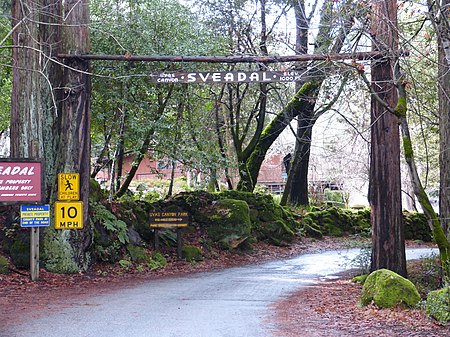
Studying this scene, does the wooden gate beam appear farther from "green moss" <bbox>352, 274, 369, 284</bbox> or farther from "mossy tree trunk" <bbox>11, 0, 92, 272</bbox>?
"green moss" <bbox>352, 274, 369, 284</bbox>

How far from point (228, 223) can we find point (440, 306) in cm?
1229

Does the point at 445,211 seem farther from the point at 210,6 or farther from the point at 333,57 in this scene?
the point at 210,6

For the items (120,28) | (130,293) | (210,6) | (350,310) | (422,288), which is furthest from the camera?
(210,6)

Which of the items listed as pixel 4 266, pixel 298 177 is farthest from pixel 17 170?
pixel 298 177

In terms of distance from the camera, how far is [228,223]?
20844 mm

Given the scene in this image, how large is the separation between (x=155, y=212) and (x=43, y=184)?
5027mm

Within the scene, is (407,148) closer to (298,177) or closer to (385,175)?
(385,175)

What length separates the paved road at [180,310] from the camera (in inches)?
323

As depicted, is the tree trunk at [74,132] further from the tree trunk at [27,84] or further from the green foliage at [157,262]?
the green foliage at [157,262]

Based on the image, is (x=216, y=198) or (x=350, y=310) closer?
(x=350, y=310)

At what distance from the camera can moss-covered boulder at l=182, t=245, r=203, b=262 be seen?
18.1 m

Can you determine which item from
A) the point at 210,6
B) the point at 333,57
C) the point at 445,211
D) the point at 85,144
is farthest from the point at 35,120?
the point at 210,6

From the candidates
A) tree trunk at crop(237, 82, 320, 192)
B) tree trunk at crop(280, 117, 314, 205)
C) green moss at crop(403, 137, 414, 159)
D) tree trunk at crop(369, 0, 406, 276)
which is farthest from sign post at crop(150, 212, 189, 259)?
tree trunk at crop(280, 117, 314, 205)

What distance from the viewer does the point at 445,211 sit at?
13148mm
